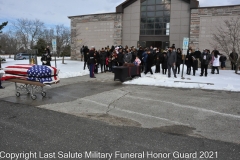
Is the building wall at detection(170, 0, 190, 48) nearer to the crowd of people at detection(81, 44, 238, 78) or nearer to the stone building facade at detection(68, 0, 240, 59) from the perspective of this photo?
the stone building facade at detection(68, 0, 240, 59)

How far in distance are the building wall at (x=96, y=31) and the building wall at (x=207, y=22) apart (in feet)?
30.0

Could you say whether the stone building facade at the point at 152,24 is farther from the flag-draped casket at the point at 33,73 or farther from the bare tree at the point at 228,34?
the flag-draped casket at the point at 33,73

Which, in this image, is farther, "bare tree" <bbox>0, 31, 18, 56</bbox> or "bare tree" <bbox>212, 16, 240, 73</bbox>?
"bare tree" <bbox>0, 31, 18, 56</bbox>

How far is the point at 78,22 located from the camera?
29.8 metres

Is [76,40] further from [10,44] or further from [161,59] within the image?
[10,44]

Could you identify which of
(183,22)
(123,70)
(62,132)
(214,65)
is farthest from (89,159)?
(183,22)

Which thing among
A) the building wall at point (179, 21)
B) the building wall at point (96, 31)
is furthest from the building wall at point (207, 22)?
the building wall at point (96, 31)

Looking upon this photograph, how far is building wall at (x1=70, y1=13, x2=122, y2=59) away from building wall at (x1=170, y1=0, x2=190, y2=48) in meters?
6.67

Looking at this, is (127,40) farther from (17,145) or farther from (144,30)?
(17,145)

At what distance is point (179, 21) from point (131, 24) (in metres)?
5.98

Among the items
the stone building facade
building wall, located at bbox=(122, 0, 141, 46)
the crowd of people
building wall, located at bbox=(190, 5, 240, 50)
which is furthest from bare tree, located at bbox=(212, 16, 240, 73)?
building wall, located at bbox=(122, 0, 141, 46)

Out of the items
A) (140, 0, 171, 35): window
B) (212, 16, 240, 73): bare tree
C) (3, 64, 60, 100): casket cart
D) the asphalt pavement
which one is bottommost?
the asphalt pavement

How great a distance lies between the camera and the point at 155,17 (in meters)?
24.7

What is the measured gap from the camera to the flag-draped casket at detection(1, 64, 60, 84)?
7.65 m
